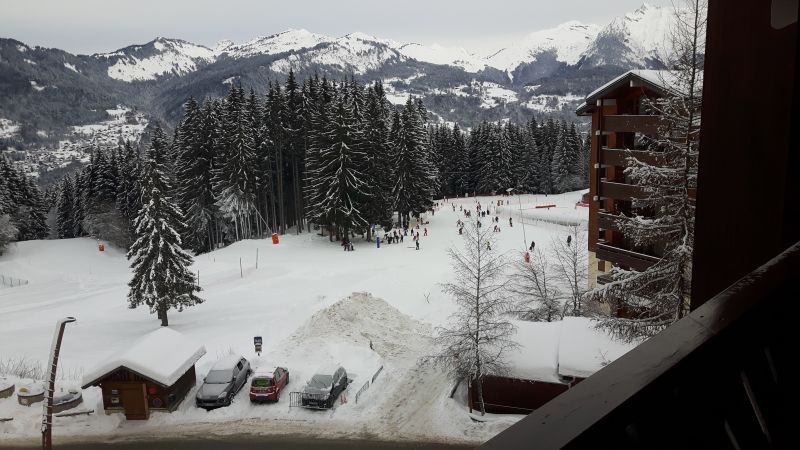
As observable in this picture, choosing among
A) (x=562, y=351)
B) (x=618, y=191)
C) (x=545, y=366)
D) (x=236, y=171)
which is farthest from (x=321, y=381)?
(x=236, y=171)

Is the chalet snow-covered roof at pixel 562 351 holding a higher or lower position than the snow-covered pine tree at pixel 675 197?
lower

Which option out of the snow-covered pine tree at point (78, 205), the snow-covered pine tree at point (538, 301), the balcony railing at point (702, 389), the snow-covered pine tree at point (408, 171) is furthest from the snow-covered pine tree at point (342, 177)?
the balcony railing at point (702, 389)

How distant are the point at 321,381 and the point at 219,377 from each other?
351 centimetres

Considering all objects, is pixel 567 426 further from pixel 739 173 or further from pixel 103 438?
pixel 103 438

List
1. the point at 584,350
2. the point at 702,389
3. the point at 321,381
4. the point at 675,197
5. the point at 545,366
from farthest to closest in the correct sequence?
the point at 321,381 < the point at 545,366 < the point at 584,350 < the point at 675,197 < the point at 702,389

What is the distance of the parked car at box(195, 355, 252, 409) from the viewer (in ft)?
60.6

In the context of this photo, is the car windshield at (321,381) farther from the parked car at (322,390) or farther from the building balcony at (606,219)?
the building balcony at (606,219)

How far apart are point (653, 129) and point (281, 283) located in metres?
23.7

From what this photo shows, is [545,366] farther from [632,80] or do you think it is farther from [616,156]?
[632,80]

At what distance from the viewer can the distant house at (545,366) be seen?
1689 centimetres

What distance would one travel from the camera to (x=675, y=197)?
11844 mm

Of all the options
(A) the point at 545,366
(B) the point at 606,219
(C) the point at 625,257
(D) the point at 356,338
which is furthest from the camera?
(D) the point at 356,338

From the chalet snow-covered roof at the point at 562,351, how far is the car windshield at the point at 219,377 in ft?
30.4

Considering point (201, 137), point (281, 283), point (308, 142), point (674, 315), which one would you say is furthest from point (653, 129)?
point (201, 137)
